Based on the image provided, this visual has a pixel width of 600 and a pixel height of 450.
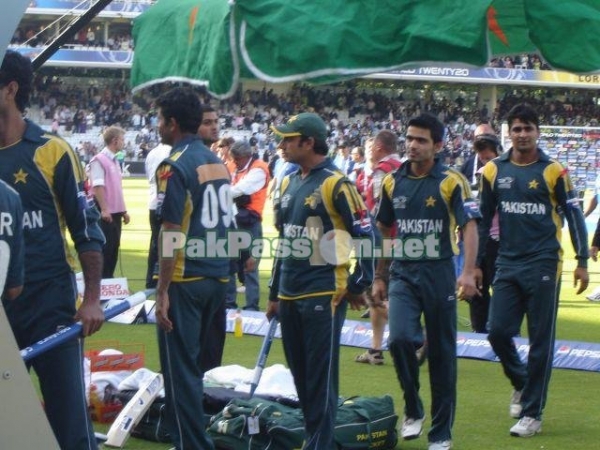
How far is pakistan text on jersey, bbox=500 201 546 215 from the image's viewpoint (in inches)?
307

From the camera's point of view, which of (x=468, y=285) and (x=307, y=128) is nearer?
(x=307, y=128)

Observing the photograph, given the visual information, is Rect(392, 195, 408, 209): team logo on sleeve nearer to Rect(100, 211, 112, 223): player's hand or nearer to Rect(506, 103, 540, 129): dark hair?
Rect(506, 103, 540, 129): dark hair

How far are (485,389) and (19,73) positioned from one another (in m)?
5.50

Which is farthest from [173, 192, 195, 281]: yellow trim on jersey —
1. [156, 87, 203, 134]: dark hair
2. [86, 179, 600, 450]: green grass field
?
[86, 179, 600, 450]: green grass field

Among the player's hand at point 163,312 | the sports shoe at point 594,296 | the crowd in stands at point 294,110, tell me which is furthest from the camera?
the crowd in stands at point 294,110

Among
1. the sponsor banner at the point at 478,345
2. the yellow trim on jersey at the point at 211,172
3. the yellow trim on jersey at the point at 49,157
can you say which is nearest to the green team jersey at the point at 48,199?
the yellow trim on jersey at the point at 49,157

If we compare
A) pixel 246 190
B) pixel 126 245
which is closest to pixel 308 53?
pixel 246 190

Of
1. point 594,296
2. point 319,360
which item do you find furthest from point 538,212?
point 594,296

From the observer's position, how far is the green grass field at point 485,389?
24.6 ft

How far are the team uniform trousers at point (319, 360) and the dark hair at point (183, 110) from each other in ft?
3.73

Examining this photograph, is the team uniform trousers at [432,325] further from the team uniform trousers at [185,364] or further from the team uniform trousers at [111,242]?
the team uniform trousers at [111,242]

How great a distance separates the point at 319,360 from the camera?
6.38m

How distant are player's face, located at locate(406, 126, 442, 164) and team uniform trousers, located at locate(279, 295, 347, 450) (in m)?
1.34

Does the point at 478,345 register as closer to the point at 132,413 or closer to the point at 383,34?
the point at 132,413
